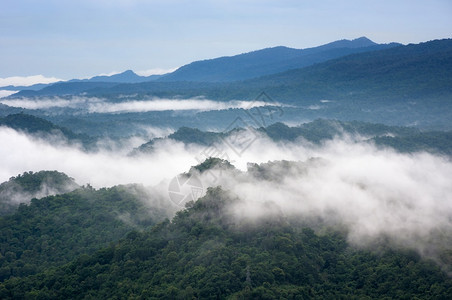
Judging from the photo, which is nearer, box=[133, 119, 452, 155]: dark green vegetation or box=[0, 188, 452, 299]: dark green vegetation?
box=[0, 188, 452, 299]: dark green vegetation

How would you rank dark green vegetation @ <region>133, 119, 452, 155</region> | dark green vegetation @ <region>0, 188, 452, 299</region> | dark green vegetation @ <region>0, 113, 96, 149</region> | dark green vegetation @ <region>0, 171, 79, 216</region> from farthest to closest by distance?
dark green vegetation @ <region>0, 113, 96, 149</region> → dark green vegetation @ <region>133, 119, 452, 155</region> → dark green vegetation @ <region>0, 171, 79, 216</region> → dark green vegetation @ <region>0, 188, 452, 299</region>

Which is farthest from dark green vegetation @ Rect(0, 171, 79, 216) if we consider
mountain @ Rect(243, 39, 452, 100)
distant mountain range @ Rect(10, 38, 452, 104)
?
mountain @ Rect(243, 39, 452, 100)

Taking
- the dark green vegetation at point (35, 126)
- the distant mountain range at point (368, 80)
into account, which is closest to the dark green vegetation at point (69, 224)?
the dark green vegetation at point (35, 126)

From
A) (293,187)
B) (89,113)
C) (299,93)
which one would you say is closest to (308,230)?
(293,187)

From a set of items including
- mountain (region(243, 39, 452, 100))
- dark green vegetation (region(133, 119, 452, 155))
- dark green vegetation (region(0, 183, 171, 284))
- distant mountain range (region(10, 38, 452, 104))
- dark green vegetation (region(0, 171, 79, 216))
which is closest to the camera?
dark green vegetation (region(0, 183, 171, 284))

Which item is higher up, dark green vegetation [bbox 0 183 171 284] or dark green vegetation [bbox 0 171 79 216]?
dark green vegetation [bbox 0 171 79 216]

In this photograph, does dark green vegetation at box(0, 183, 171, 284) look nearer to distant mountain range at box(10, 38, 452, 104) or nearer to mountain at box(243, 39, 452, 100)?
distant mountain range at box(10, 38, 452, 104)

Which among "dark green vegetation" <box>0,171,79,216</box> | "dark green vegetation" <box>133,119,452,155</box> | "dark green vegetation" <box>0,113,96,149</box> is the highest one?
"dark green vegetation" <box>0,113,96,149</box>

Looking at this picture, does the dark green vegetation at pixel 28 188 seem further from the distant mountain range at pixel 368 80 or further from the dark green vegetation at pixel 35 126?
the distant mountain range at pixel 368 80
